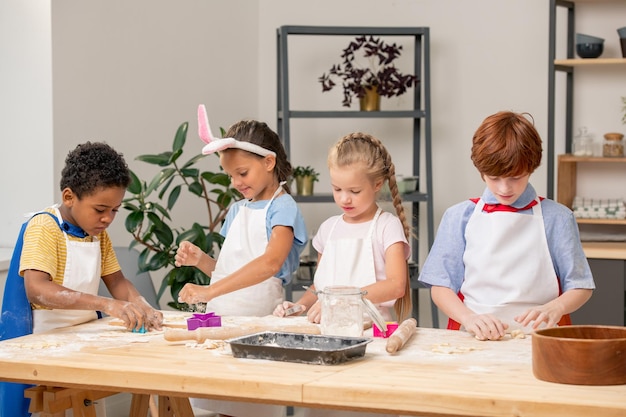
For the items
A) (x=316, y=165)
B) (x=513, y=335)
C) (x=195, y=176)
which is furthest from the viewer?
(x=316, y=165)

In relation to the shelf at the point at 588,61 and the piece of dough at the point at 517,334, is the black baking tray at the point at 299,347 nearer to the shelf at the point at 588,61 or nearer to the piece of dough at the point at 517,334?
the piece of dough at the point at 517,334

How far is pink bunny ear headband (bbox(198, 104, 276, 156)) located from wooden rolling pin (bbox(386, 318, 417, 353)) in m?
0.74

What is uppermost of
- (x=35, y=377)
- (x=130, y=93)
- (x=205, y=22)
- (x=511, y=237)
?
(x=205, y=22)

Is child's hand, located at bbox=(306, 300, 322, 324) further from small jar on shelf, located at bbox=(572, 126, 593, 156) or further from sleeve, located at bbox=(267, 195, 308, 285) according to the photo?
small jar on shelf, located at bbox=(572, 126, 593, 156)

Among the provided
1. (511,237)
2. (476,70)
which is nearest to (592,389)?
(511,237)

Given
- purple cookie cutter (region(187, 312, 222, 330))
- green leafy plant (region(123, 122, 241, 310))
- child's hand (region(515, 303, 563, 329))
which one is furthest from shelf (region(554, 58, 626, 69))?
purple cookie cutter (region(187, 312, 222, 330))

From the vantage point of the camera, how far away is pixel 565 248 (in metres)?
2.15

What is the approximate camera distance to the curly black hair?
7.39 ft

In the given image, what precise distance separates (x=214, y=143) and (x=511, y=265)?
0.85 metres

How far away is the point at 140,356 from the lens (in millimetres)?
1841

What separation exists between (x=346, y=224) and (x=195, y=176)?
4.37 ft

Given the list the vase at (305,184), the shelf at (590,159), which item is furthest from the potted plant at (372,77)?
the shelf at (590,159)

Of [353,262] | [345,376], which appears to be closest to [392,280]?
Result: [353,262]

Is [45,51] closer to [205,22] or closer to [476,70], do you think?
[205,22]
